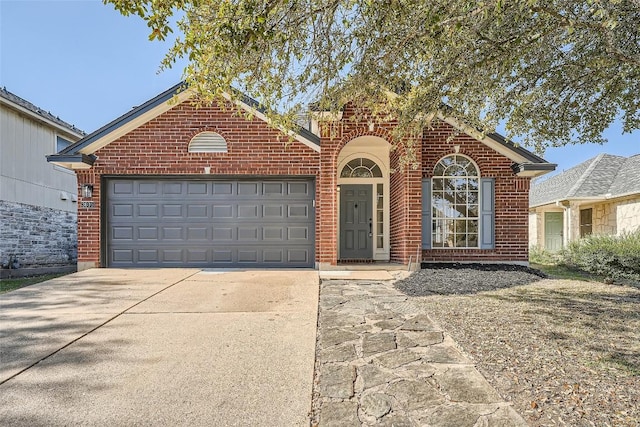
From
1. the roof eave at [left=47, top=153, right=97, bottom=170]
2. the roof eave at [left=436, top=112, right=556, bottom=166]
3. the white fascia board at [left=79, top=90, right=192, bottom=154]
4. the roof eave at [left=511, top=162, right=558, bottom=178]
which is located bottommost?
the roof eave at [left=511, top=162, right=558, bottom=178]

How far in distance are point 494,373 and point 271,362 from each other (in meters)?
1.90

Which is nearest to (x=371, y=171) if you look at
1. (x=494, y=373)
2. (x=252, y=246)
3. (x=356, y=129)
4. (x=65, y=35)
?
(x=356, y=129)

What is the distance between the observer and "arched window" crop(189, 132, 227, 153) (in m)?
9.47

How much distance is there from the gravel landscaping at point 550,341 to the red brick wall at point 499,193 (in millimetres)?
2105

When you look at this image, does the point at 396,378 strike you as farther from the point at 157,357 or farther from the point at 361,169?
the point at 361,169

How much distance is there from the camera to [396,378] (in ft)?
9.95

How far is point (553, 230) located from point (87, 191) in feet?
57.9

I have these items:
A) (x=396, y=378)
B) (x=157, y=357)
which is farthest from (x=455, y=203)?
(x=157, y=357)

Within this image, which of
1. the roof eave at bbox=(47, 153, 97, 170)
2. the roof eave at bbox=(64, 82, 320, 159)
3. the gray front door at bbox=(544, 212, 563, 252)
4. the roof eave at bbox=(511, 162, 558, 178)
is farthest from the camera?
the gray front door at bbox=(544, 212, 563, 252)

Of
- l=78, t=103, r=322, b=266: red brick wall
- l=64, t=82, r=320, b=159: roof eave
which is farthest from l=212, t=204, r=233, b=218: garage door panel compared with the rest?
l=64, t=82, r=320, b=159: roof eave

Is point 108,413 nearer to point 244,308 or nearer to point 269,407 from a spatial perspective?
point 269,407

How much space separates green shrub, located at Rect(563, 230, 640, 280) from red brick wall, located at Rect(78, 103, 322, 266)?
23.0 ft

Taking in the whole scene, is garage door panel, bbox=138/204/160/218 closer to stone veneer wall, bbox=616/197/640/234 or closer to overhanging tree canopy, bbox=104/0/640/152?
overhanging tree canopy, bbox=104/0/640/152

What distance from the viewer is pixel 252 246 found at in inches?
375
